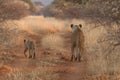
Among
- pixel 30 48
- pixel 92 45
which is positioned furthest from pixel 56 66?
pixel 92 45

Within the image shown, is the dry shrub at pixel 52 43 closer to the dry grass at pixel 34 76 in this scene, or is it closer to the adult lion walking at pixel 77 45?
the adult lion walking at pixel 77 45

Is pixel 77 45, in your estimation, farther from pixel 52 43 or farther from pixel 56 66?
pixel 52 43

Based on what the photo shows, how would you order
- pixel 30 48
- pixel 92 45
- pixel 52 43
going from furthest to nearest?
pixel 52 43, pixel 92 45, pixel 30 48

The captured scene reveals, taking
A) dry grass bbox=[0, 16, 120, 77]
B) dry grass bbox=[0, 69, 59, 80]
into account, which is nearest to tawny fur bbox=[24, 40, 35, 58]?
dry grass bbox=[0, 16, 120, 77]

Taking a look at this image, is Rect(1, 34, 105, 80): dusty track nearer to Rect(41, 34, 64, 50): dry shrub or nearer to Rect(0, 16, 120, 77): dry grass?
Rect(0, 16, 120, 77): dry grass

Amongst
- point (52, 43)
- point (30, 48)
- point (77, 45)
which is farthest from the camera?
point (52, 43)

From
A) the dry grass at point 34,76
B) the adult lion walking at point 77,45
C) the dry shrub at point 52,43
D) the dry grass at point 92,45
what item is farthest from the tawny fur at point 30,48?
the dry grass at point 34,76

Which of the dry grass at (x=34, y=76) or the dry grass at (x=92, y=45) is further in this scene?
the dry grass at (x=92, y=45)

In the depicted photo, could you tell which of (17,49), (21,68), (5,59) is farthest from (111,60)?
(17,49)

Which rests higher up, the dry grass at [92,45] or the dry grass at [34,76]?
the dry grass at [92,45]

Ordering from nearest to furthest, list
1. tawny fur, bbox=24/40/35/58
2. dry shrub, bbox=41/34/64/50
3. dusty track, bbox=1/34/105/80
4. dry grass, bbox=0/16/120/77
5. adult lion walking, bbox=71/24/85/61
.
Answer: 1. dry grass, bbox=0/16/120/77
2. dusty track, bbox=1/34/105/80
3. adult lion walking, bbox=71/24/85/61
4. tawny fur, bbox=24/40/35/58
5. dry shrub, bbox=41/34/64/50

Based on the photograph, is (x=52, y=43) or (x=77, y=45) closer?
(x=77, y=45)

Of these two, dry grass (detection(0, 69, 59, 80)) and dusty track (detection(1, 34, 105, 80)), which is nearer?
dry grass (detection(0, 69, 59, 80))

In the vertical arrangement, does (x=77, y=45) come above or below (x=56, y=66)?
above
